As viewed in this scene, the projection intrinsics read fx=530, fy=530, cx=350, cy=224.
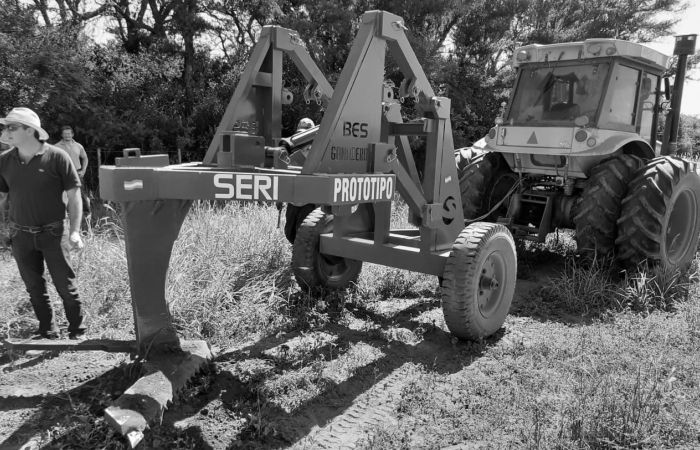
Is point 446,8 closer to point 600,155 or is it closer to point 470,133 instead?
point 470,133

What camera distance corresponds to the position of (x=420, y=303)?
4898 mm

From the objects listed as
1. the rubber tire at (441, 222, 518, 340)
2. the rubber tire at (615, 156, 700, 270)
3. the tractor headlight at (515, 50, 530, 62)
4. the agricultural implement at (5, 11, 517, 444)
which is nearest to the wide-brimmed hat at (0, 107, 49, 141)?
the agricultural implement at (5, 11, 517, 444)

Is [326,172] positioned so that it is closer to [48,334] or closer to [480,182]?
[48,334]

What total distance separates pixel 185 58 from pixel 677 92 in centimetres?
1102

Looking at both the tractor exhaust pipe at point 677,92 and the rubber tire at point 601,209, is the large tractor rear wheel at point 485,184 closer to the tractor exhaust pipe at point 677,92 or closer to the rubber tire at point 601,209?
the rubber tire at point 601,209

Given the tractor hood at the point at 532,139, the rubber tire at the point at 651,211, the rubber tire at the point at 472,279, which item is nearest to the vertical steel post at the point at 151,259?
the rubber tire at the point at 472,279

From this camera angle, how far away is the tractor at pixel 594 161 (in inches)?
197

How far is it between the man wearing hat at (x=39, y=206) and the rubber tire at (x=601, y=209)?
4.35m

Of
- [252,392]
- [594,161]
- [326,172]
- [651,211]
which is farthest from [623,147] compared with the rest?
[252,392]

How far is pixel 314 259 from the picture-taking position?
15.4 ft

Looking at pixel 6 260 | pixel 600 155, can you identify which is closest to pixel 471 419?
pixel 600 155

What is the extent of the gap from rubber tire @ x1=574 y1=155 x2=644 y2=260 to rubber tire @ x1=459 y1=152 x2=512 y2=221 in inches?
46.2

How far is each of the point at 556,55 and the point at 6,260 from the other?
21.2 ft

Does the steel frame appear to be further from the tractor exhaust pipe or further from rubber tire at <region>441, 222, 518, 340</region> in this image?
the tractor exhaust pipe
